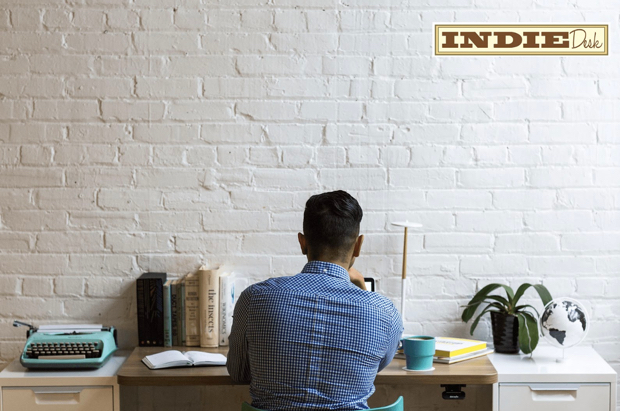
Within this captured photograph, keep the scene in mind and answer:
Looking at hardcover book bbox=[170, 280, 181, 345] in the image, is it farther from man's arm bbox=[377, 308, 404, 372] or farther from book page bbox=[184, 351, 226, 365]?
man's arm bbox=[377, 308, 404, 372]

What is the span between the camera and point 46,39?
2773mm

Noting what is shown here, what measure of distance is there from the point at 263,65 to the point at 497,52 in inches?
37.9

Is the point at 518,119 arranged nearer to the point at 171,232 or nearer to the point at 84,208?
the point at 171,232

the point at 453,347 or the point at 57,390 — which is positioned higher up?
the point at 453,347

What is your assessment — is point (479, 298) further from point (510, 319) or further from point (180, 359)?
point (180, 359)

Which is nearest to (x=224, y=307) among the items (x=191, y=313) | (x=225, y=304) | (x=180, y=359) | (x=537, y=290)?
(x=225, y=304)

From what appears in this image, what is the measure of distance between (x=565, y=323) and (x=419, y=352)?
2.00ft

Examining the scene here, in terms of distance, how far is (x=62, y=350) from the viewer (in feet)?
7.93

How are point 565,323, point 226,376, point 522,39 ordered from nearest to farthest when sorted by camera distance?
point 226,376 → point 565,323 → point 522,39

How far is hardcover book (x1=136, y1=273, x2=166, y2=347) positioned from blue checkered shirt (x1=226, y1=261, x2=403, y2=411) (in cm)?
89

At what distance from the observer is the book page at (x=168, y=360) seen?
7.63 feet

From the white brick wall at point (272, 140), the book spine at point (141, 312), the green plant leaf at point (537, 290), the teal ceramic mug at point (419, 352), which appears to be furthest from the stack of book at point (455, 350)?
the book spine at point (141, 312)

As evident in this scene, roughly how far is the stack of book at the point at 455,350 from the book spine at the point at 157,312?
927mm

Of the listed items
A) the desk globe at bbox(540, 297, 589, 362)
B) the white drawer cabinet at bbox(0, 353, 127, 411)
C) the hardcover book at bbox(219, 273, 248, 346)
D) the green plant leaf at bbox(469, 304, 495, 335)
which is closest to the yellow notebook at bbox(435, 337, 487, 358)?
the green plant leaf at bbox(469, 304, 495, 335)
